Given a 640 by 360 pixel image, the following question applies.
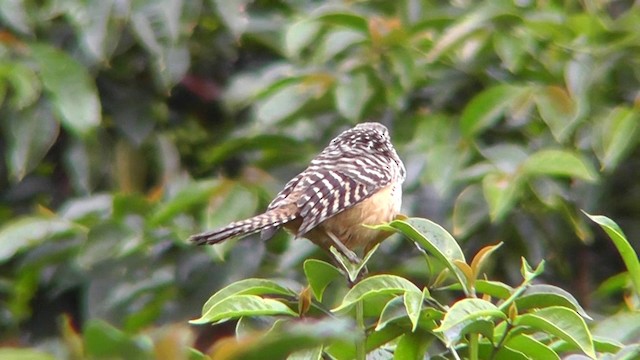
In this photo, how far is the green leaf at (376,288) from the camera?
2.07 metres

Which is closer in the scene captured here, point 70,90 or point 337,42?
point 70,90

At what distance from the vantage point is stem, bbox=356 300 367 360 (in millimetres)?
2096

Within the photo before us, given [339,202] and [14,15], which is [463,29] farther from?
[14,15]

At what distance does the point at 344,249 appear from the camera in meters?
3.44

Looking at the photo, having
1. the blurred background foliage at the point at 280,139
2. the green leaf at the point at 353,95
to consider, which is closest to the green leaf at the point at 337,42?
the blurred background foliage at the point at 280,139

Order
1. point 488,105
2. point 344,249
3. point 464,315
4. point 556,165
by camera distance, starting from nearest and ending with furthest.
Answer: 1. point 464,315
2. point 344,249
3. point 556,165
4. point 488,105

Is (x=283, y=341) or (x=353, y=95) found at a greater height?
(x=283, y=341)

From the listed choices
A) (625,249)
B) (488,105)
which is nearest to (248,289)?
(625,249)

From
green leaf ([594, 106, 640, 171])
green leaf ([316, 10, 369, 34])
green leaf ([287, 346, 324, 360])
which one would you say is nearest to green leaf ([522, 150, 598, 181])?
green leaf ([594, 106, 640, 171])

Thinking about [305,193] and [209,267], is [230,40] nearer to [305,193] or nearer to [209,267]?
[209,267]

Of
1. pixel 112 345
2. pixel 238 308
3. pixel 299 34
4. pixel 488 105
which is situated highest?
pixel 112 345

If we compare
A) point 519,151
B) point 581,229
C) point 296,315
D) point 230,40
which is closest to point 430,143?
point 519,151

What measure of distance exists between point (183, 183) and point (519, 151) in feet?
4.15

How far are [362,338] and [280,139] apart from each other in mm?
2399
